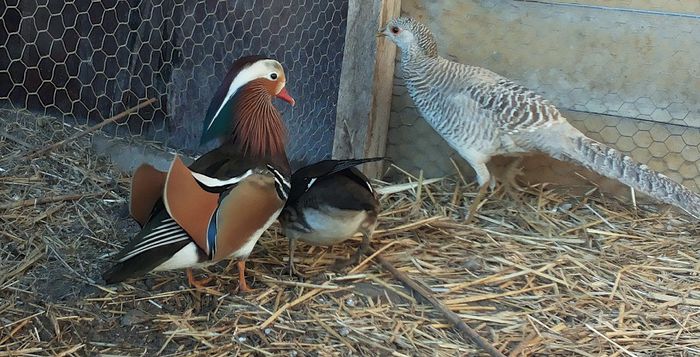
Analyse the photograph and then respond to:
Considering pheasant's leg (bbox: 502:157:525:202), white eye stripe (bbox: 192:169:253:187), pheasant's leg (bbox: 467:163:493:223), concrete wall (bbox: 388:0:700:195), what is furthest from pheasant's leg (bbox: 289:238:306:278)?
concrete wall (bbox: 388:0:700:195)

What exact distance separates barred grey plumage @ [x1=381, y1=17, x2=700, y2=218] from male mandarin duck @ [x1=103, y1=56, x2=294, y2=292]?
0.71 meters

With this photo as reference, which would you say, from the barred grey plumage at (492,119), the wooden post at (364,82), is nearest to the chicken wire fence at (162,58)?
the wooden post at (364,82)

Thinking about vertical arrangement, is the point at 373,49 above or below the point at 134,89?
above

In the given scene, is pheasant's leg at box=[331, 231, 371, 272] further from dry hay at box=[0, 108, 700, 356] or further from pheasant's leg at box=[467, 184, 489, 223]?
pheasant's leg at box=[467, 184, 489, 223]

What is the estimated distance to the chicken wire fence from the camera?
3369 mm

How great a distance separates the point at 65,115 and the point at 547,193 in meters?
2.11

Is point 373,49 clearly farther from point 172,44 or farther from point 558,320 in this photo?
point 558,320

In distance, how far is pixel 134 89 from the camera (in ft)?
11.6

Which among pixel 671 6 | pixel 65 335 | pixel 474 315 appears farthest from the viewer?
pixel 671 6

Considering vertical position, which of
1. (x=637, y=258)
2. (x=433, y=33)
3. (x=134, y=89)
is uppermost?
(x=433, y=33)

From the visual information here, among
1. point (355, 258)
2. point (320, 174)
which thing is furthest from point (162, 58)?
point (355, 258)

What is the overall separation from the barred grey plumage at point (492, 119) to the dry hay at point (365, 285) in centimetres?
25

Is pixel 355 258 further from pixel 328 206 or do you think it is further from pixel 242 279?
pixel 242 279

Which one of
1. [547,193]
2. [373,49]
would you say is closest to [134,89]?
[373,49]
